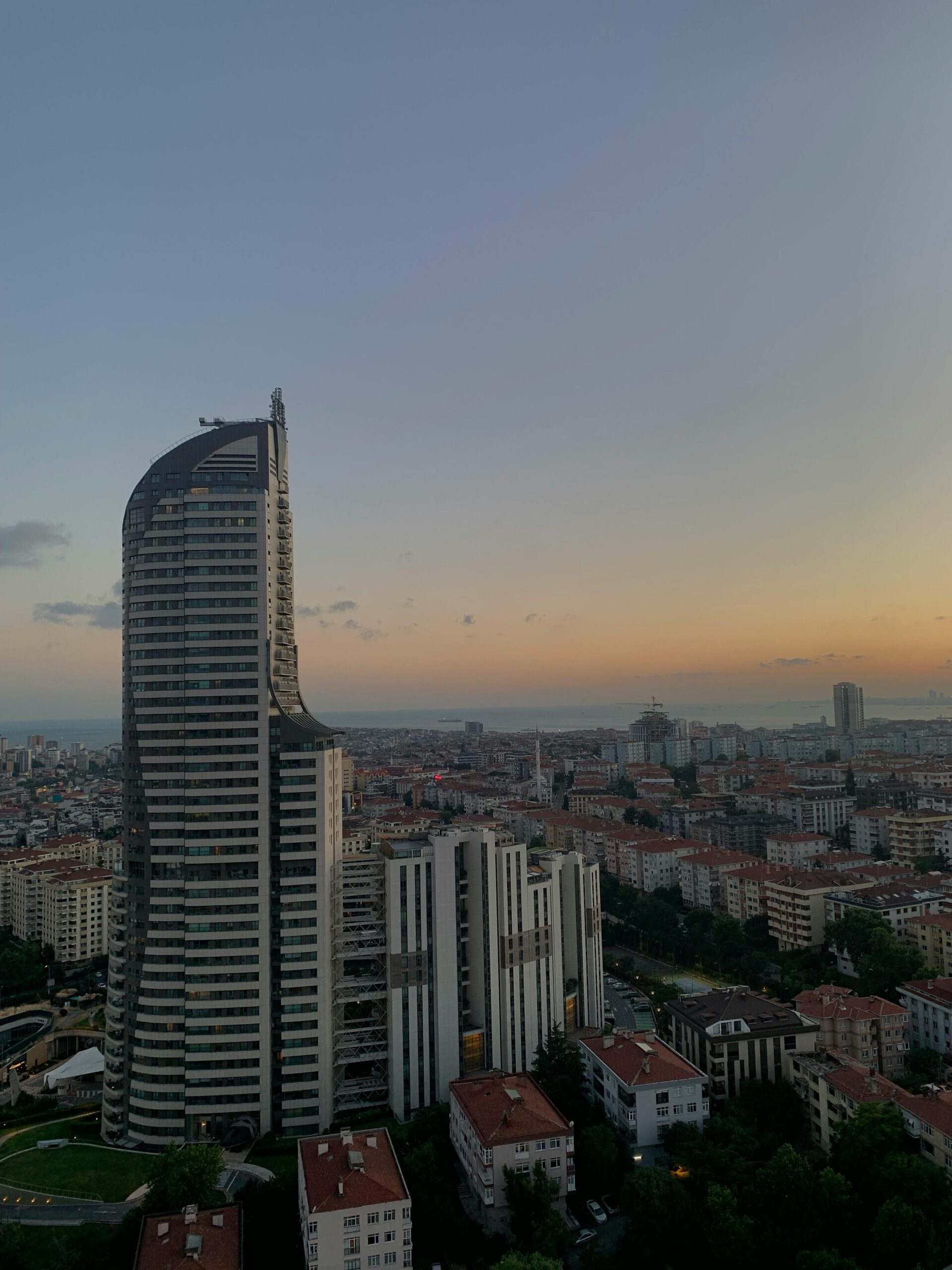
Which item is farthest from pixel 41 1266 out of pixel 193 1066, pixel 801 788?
pixel 801 788

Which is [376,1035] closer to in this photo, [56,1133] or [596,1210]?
[596,1210]

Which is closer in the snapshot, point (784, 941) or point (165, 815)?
point (165, 815)

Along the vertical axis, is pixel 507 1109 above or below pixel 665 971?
above

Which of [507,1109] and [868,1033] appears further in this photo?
[868,1033]

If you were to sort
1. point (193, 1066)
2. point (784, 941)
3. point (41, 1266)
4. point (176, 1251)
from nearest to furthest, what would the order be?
point (176, 1251) < point (41, 1266) < point (193, 1066) < point (784, 941)

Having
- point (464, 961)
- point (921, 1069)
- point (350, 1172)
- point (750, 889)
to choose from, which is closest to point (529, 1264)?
point (350, 1172)

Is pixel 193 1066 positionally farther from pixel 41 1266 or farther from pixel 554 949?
pixel 554 949

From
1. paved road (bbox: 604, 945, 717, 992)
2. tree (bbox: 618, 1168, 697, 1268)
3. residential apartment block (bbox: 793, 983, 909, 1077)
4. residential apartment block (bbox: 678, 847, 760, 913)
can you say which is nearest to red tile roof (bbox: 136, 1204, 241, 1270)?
tree (bbox: 618, 1168, 697, 1268)
